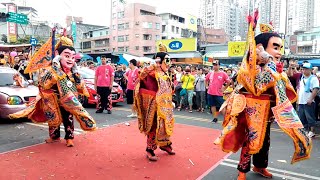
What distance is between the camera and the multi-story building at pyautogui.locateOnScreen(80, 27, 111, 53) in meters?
61.5

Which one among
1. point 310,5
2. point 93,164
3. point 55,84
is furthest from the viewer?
point 310,5

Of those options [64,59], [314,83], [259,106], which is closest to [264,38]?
[259,106]

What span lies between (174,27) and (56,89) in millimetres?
56993

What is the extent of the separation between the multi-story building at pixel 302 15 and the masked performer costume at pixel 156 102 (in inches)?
1440

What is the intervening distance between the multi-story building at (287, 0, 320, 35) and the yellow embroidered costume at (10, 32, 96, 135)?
3655 cm

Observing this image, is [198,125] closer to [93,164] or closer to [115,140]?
[115,140]

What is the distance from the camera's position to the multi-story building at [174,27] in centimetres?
6025

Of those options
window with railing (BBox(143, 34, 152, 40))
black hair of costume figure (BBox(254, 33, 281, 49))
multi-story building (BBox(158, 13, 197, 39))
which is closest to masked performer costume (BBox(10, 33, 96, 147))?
black hair of costume figure (BBox(254, 33, 281, 49))

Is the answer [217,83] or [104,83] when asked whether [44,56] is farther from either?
[217,83]

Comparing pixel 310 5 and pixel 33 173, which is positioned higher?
pixel 310 5

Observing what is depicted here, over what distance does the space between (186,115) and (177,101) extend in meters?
1.88

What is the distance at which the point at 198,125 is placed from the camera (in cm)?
843

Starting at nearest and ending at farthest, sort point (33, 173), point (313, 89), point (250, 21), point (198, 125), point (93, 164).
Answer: point (250, 21) < point (33, 173) < point (93, 164) < point (313, 89) < point (198, 125)

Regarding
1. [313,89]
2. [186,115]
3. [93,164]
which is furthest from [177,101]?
[93,164]
